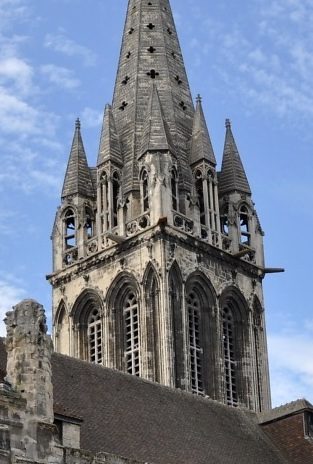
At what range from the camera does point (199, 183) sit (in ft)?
194

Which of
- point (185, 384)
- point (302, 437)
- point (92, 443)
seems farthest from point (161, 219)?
point (92, 443)

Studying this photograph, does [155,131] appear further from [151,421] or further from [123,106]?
[151,421]

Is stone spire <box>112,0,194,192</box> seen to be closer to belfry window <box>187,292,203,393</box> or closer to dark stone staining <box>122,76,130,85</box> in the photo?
dark stone staining <box>122,76,130,85</box>

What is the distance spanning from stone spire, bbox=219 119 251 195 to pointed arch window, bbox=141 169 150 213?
12.7 ft

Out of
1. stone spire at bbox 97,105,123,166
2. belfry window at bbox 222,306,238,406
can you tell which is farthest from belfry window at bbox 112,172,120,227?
belfry window at bbox 222,306,238,406

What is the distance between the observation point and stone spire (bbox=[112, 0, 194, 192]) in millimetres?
60094

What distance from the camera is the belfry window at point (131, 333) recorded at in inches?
2133

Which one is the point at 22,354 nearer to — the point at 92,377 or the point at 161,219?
the point at 92,377

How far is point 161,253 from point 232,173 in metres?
6.92

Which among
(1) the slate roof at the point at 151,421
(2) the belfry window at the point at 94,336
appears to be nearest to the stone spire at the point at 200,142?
(2) the belfry window at the point at 94,336

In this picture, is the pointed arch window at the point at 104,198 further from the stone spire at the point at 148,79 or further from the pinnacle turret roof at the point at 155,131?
the pinnacle turret roof at the point at 155,131

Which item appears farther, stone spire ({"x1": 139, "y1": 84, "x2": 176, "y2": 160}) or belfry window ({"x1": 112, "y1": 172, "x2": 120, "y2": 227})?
belfry window ({"x1": 112, "y1": 172, "x2": 120, "y2": 227})

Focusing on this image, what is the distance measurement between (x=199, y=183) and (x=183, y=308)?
6.19 metres

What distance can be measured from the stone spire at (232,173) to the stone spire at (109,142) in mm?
4067
